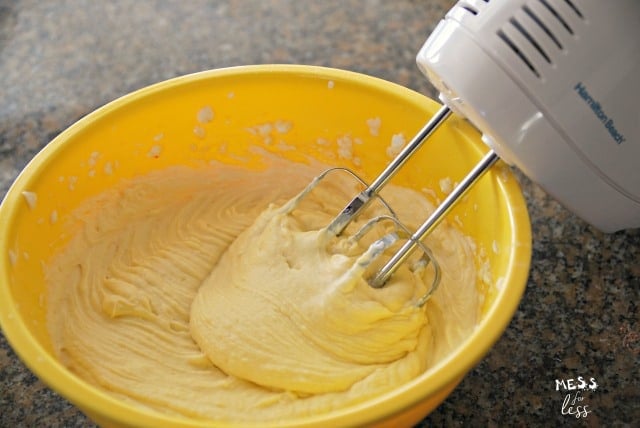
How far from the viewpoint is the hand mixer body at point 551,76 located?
66cm

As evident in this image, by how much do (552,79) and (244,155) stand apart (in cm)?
49

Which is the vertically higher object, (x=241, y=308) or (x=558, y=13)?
(x=558, y=13)

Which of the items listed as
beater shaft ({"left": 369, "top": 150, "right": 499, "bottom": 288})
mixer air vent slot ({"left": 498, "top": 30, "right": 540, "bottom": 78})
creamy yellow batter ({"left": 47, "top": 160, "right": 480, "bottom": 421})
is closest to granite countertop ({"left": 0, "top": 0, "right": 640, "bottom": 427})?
creamy yellow batter ({"left": 47, "top": 160, "right": 480, "bottom": 421})

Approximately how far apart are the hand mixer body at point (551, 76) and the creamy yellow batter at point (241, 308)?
225mm

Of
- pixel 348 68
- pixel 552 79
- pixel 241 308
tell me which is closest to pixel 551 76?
pixel 552 79

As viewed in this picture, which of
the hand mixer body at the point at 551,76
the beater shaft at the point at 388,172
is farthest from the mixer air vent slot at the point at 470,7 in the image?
the beater shaft at the point at 388,172

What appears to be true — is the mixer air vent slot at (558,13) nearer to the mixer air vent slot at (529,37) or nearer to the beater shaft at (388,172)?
the mixer air vent slot at (529,37)

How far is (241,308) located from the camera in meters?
0.85

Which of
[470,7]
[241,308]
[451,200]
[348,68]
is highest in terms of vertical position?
[470,7]

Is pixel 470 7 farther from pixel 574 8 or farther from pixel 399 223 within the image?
pixel 399 223

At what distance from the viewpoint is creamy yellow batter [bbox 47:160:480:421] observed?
79 cm

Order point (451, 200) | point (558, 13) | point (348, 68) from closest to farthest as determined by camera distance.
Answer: point (558, 13) → point (451, 200) → point (348, 68)

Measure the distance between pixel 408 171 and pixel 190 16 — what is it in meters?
0.69

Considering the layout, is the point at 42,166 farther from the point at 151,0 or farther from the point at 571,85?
the point at 151,0
